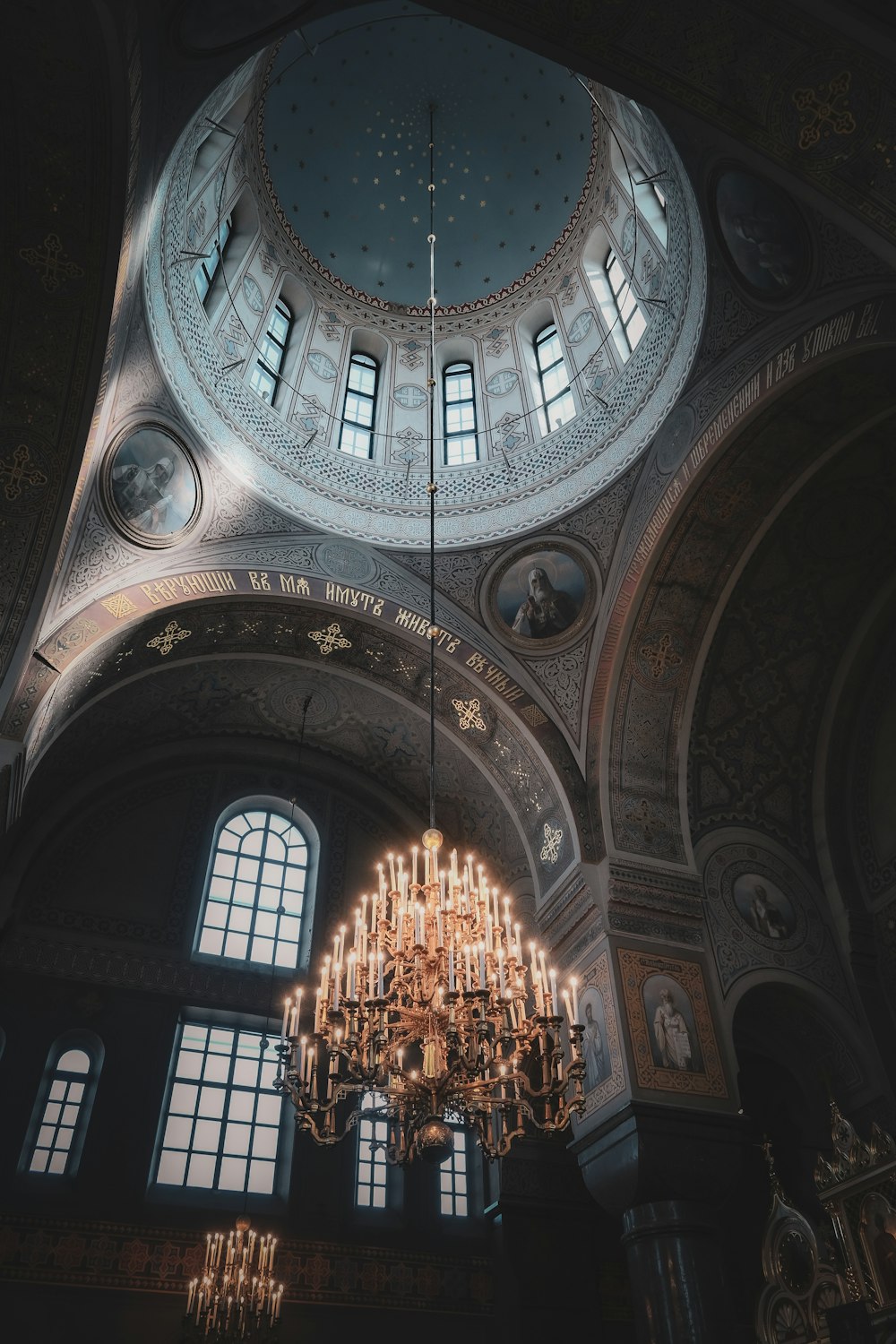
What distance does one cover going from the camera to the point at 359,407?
43.8 feet

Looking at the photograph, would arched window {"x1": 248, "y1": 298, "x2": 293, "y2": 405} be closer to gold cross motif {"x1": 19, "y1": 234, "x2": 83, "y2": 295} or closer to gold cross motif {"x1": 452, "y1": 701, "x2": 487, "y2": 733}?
gold cross motif {"x1": 19, "y1": 234, "x2": 83, "y2": 295}

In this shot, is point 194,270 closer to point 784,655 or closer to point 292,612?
point 292,612

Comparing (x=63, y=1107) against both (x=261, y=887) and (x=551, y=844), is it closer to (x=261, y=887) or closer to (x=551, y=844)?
(x=261, y=887)

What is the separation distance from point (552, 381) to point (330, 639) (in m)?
4.82

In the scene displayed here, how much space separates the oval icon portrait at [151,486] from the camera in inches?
378

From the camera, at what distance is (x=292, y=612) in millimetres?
11156

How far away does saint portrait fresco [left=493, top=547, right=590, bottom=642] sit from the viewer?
1135 cm

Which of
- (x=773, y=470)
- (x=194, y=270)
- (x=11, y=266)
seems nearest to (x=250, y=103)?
(x=194, y=270)

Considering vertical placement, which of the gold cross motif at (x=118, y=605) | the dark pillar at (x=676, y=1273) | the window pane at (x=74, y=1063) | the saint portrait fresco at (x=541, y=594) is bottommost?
the dark pillar at (x=676, y=1273)

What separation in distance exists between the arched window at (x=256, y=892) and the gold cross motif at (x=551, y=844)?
11.1ft

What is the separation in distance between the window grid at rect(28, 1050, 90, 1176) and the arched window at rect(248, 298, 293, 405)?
311 inches

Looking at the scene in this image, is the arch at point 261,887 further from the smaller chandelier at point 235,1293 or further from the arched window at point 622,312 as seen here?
the arched window at point 622,312

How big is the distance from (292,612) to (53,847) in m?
4.04

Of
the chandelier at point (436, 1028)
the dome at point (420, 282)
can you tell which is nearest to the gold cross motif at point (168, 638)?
the dome at point (420, 282)
